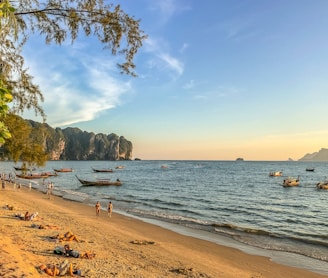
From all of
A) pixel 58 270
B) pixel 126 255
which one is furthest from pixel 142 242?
pixel 58 270

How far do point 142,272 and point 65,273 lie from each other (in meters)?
3.32

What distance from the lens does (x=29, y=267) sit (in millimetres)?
8352

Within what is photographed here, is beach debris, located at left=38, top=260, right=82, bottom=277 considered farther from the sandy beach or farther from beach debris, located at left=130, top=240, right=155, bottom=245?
beach debris, located at left=130, top=240, right=155, bottom=245

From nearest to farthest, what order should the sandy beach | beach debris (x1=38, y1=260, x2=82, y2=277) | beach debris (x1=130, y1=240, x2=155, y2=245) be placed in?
beach debris (x1=38, y1=260, x2=82, y2=277), the sandy beach, beach debris (x1=130, y1=240, x2=155, y2=245)

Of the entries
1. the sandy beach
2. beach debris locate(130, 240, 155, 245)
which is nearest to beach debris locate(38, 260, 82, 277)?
the sandy beach

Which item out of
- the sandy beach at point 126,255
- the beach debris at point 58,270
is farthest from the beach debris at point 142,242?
the beach debris at point 58,270

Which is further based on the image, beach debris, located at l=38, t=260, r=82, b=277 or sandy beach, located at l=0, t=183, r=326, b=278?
sandy beach, located at l=0, t=183, r=326, b=278

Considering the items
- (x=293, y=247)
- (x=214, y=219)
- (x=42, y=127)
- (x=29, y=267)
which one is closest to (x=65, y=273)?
(x=29, y=267)

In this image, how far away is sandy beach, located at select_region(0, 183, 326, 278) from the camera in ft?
33.2

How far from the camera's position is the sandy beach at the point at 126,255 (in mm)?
10125

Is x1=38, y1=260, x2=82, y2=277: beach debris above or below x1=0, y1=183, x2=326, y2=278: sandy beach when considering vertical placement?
above

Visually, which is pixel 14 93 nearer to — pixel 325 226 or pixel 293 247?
pixel 293 247

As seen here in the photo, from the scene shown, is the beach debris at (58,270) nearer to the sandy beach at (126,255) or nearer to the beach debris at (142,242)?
the sandy beach at (126,255)

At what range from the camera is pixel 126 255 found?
14289mm
